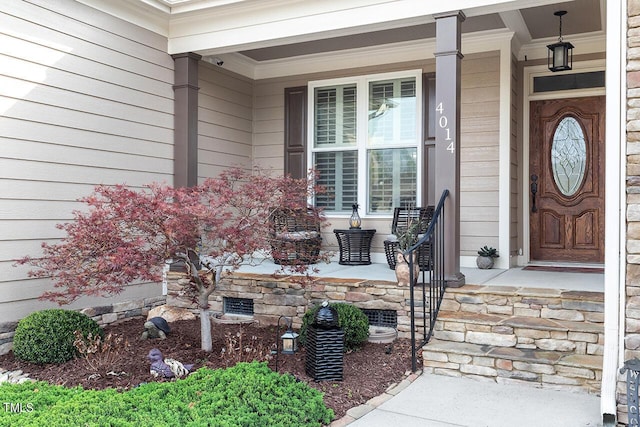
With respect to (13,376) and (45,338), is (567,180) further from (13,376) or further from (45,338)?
(13,376)

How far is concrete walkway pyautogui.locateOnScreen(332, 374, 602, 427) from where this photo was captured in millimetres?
2965

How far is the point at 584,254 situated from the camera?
605 centimetres

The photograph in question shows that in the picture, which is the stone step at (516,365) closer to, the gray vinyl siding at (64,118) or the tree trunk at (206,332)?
the tree trunk at (206,332)

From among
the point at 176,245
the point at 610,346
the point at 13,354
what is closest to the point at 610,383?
the point at 610,346

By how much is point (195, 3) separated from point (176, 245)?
8.73 ft

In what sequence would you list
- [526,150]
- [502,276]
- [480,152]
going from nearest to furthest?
[502,276] < [480,152] < [526,150]

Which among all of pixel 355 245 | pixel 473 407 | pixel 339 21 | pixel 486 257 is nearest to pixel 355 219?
pixel 355 245

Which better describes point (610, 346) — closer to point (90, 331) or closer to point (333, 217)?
point (90, 331)

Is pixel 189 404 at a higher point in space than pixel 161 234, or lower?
lower

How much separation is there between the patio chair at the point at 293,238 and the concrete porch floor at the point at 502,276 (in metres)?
0.35

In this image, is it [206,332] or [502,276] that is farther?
[502,276]

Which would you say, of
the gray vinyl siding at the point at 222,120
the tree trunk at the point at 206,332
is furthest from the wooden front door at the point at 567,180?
the tree trunk at the point at 206,332

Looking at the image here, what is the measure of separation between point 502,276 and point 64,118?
4.13 metres

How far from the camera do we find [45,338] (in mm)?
4082
